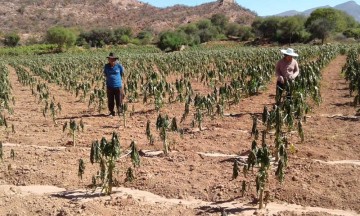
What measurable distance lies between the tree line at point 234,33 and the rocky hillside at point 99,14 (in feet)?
66.6

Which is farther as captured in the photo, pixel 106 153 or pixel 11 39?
pixel 11 39

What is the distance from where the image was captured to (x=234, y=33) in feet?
261

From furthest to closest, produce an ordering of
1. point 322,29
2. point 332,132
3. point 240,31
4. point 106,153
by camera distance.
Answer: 1. point 240,31
2. point 322,29
3. point 332,132
4. point 106,153

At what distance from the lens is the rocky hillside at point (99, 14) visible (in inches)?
3844

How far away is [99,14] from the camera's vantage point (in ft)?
347

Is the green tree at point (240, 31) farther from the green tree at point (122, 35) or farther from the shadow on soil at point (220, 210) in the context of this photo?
the shadow on soil at point (220, 210)

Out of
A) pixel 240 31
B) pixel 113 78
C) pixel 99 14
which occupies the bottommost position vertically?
pixel 113 78

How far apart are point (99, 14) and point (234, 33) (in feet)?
132

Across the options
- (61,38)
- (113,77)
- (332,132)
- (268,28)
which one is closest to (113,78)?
(113,77)

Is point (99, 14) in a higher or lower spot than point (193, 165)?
higher

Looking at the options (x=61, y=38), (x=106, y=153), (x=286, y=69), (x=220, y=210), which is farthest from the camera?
(x=61, y=38)

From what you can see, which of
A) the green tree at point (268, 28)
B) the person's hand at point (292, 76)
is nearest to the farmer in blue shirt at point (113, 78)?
the person's hand at point (292, 76)

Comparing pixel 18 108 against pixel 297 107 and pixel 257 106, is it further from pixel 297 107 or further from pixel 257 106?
pixel 297 107

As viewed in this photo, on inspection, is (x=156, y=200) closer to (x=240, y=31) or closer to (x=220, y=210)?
(x=220, y=210)
